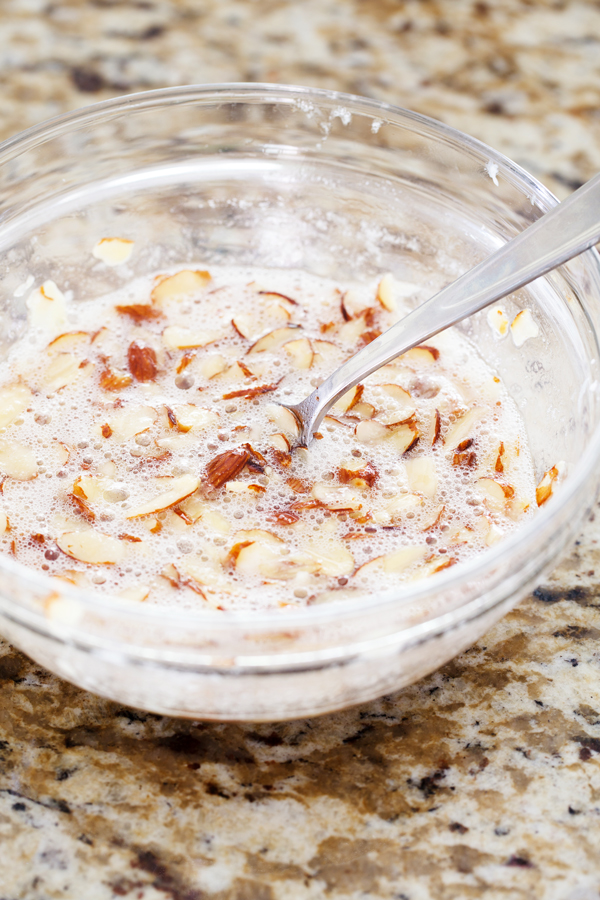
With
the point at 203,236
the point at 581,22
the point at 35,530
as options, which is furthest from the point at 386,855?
the point at 581,22

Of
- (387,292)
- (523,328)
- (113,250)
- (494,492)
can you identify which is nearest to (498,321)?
(523,328)

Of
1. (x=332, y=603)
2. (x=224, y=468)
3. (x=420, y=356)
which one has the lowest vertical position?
(x=332, y=603)

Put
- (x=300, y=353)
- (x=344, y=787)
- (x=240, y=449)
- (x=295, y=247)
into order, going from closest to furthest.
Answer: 1. (x=344, y=787)
2. (x=240, y=449)
3. (x=300, y=353)
4. (x=295, y=247)

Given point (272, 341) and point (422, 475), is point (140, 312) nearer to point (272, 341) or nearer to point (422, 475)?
point (272, 341)

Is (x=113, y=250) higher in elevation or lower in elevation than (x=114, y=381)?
higher

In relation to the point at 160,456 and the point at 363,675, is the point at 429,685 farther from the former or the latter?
the point at 160,456
